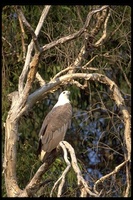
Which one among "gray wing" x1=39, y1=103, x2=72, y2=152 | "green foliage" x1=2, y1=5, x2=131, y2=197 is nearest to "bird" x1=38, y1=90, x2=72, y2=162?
"gray wing" x1=39, y1=103, x2=72, y2=152

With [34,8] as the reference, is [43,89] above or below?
below

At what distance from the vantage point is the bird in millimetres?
6047

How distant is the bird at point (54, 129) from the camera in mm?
6047

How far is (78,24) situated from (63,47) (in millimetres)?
1077

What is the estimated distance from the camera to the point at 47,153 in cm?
595

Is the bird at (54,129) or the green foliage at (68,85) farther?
the green foliage at (68,85)

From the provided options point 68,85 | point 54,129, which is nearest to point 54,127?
point 54,129

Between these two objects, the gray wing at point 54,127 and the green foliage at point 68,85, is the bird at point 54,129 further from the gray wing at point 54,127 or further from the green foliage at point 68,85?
the green foliage at point 68,85

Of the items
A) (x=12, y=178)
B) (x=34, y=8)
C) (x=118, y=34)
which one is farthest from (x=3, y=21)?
(x=12, y=178)

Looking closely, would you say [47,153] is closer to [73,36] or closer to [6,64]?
[73,36]

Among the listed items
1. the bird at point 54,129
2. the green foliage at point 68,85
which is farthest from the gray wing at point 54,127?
the green foliage at point 68,85

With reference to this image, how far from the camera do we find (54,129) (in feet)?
21.3

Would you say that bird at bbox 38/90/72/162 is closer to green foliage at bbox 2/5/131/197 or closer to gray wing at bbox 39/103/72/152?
gray wing at bbox 39/103/72/152

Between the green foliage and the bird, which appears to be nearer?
the bird
